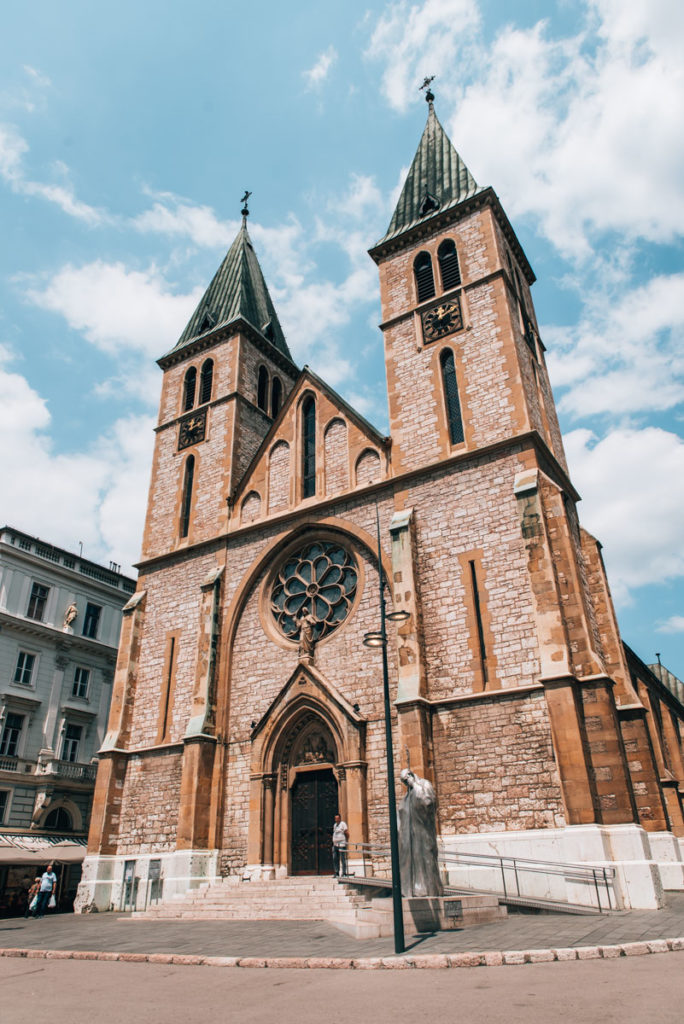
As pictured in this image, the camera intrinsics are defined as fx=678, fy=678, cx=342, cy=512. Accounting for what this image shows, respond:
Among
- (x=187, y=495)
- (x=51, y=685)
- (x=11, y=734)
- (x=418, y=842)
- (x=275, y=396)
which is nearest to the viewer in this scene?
(x=418, y=842)

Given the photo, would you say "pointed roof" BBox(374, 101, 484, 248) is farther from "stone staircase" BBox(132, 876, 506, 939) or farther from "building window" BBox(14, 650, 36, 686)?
"building window" BBox(14, 650, 36, 686)

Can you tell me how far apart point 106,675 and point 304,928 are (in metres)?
21.7

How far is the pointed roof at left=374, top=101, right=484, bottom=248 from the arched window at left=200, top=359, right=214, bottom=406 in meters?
8.49

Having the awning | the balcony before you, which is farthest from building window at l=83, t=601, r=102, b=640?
the awning

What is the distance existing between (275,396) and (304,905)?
66.9 feet

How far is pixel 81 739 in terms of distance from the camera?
93.6 ft

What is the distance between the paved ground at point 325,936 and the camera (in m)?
8.45

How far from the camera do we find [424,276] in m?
23.0

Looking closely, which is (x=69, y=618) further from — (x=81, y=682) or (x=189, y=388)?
(x=189, y=388)

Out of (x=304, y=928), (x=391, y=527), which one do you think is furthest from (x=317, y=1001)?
(x=391, y=527)

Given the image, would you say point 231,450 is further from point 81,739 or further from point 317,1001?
point 317,1001

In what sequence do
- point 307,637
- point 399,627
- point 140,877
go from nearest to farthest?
point 399,627 → point 140,877 → point 307,637

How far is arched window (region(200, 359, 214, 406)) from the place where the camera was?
27.4 m

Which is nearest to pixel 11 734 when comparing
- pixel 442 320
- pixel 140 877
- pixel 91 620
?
pixel 91 620
